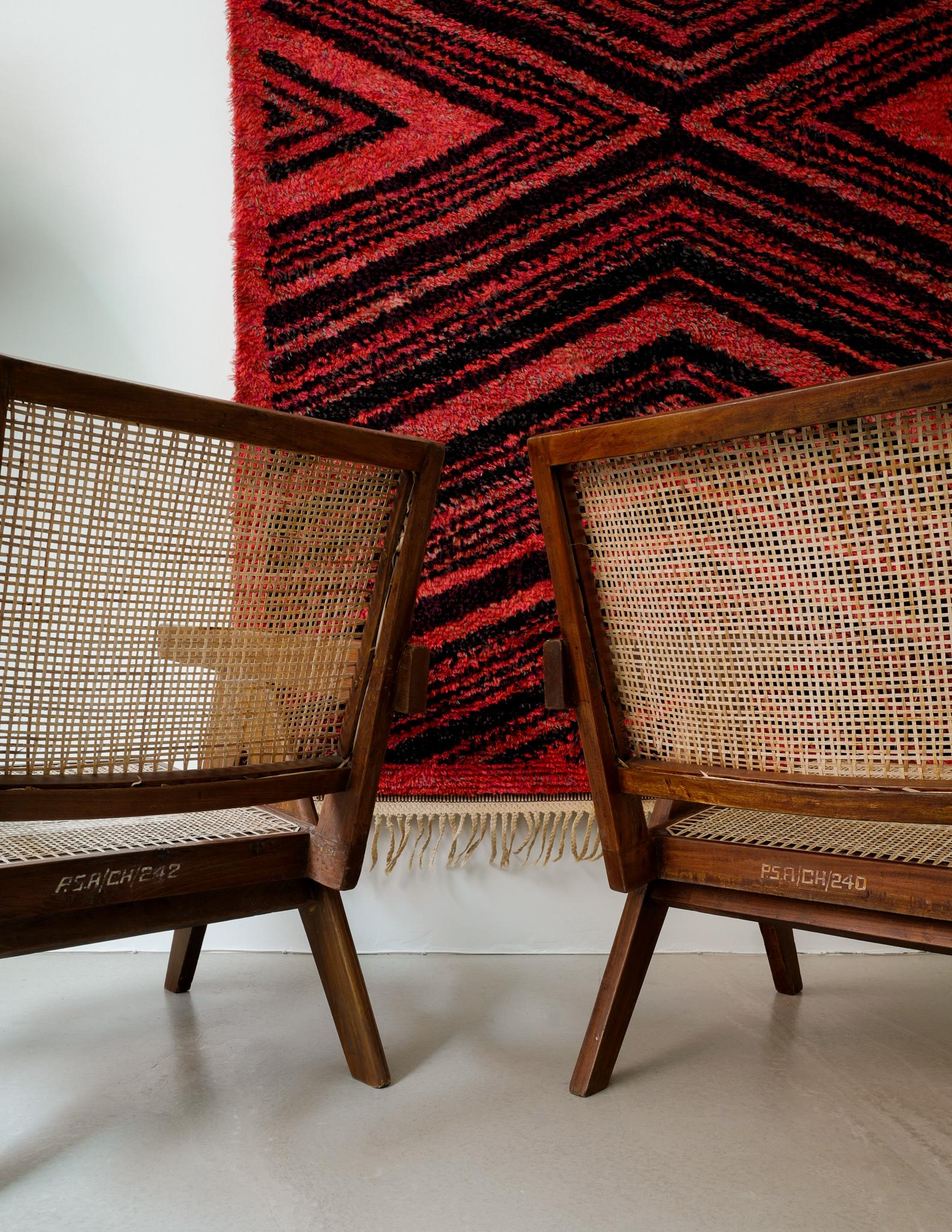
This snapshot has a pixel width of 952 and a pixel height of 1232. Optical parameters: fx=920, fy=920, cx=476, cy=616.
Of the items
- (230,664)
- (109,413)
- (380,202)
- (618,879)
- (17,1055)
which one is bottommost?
(17,1055)

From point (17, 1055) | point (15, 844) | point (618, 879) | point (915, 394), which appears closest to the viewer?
point (915, 394)

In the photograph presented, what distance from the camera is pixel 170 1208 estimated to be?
0.84 m

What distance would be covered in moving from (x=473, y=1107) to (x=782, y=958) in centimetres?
58

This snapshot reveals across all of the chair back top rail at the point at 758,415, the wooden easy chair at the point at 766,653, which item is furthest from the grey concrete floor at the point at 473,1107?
the chair back top rail at the point at 758,415

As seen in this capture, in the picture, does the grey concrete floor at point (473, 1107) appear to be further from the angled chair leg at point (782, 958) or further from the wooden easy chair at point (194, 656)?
the wooden easy chair at point (194, 656)

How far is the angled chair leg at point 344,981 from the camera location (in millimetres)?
1062

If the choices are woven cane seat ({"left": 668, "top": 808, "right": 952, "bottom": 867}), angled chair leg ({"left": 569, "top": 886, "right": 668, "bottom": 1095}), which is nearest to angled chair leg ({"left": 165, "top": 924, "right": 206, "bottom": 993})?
angled chair leg ({"left": 569, "top": 886, "right": 668, "bottom": 1095})

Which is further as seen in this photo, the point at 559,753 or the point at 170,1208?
the point at 559,753

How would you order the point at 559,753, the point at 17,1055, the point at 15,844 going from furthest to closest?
the point at 559,753, the point at 17,1055, the point at 15,844

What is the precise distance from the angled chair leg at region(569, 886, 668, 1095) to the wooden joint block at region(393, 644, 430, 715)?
1.10 feet

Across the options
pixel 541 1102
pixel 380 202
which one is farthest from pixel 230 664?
pixel 380 202

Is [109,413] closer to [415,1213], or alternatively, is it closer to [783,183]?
[415,1213]

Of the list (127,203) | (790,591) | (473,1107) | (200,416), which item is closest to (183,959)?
(473,1107)

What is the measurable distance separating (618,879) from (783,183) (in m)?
1.25
